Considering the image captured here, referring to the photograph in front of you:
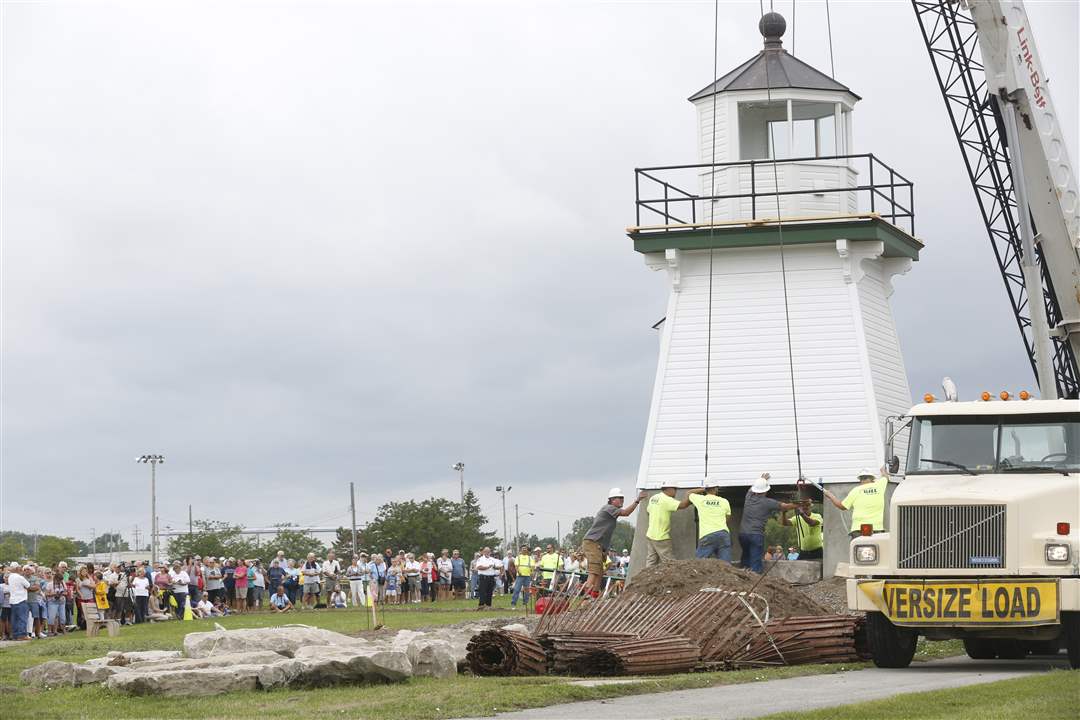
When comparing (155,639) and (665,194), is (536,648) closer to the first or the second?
(155,639)

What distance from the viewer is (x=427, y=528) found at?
86.4 meters

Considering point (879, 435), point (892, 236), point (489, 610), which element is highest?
point (892, 236)

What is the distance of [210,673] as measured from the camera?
16141 mm

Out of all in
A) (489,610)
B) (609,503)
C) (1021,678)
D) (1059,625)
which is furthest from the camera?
(489,610)

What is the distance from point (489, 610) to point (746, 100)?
13.5m

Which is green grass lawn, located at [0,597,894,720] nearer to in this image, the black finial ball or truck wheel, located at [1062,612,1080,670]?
truck wheel, located at [1062,612,1080,670]

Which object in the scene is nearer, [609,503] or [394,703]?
[394,703]

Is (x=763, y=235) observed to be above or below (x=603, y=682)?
above

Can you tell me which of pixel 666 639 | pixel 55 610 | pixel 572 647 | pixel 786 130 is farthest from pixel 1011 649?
pixel 55 610

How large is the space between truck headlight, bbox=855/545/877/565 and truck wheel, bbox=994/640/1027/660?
2.61 meters

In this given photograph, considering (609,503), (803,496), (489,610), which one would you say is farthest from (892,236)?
(489,610)

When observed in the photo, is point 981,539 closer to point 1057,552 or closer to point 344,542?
point 1057,552

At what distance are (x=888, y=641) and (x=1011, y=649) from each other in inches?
91.7

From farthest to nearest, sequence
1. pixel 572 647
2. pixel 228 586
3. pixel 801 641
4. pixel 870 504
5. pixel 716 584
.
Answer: pixel 228 586, pixel 870 504, pixel 716 584, pixel 801 641, pixel 572 647
